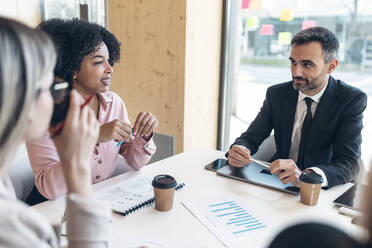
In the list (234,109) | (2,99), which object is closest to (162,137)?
(234,109)

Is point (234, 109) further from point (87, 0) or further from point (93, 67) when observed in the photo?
point (93, 67)

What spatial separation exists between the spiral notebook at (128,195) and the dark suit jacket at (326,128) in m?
0.70

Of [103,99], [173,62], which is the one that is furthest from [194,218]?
[173,62]

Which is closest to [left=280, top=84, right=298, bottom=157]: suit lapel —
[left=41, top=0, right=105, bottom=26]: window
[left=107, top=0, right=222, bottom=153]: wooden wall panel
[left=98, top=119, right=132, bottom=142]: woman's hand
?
[left=98, top=119, right=132, bottom=142]: woman's hand

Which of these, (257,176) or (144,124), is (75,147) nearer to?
(144,124)

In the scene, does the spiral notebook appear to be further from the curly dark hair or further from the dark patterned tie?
the dark patterned tie

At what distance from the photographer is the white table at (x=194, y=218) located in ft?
3.58

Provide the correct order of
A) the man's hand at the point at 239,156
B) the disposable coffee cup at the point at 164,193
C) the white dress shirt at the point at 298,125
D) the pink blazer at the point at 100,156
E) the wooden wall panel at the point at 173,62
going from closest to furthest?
the disposable coffee cup at the point at 164,193, the pink blazer at the point at 100,156, the man's hand at the point at 239,156, the white dress shirt at the point at 298,125, the wooden wall panel at the point at 173,62

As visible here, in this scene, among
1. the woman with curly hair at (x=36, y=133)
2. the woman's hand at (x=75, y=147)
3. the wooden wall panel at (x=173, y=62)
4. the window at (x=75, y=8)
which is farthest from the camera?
the window at (x=75, y=8)

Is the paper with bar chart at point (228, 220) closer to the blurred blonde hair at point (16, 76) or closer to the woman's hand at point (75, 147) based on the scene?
the woman's hand at point (75, 147)

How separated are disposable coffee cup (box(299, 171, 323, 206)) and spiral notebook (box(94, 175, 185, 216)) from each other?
45 centimetres

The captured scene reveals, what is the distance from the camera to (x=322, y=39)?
1903 mm

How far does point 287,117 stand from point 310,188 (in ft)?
2.54

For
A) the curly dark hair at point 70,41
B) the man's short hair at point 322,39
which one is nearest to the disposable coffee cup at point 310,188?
the man's short hair at point 322,39
